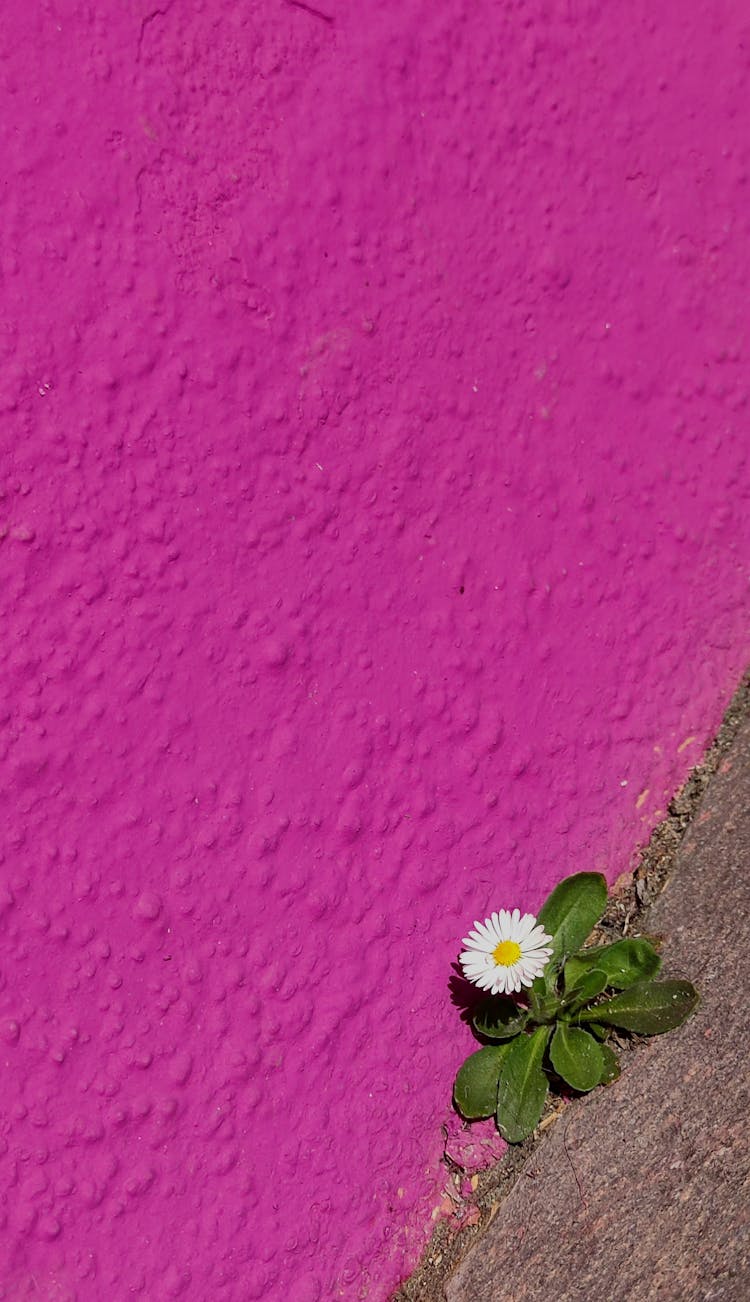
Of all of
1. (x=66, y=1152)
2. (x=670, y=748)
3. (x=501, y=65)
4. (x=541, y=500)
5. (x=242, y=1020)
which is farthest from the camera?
(x=670, y=748)

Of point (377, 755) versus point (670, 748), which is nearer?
point (377, 755)

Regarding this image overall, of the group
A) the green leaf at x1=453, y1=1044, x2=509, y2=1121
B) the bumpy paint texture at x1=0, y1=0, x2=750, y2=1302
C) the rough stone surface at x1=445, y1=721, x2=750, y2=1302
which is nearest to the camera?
the bumpy paint texture at x1=0, y1=0, x2=750, y2=1302

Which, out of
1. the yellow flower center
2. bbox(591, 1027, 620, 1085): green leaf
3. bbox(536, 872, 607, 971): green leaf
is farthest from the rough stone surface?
the yellow flower center

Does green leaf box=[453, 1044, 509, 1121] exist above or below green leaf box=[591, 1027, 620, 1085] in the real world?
above

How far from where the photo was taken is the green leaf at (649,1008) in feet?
5.67

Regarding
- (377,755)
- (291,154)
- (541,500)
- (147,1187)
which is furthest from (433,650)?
(147,1187)

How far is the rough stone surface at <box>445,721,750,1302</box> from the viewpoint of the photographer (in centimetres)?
161

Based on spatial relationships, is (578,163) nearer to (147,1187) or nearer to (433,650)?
(433,650)

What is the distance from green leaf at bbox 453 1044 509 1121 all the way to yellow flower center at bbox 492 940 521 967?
5.7 inches

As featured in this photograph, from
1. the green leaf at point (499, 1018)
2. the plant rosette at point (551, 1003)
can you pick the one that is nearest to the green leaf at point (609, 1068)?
the plant rosette at point (551, 1003)

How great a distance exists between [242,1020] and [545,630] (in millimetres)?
701

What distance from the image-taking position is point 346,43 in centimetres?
156

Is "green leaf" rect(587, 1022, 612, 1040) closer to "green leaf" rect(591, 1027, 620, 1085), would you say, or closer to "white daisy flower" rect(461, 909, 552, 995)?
"green leaf" rect(591, 1027, 620, 1085)

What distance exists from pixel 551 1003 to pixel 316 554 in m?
0.72
